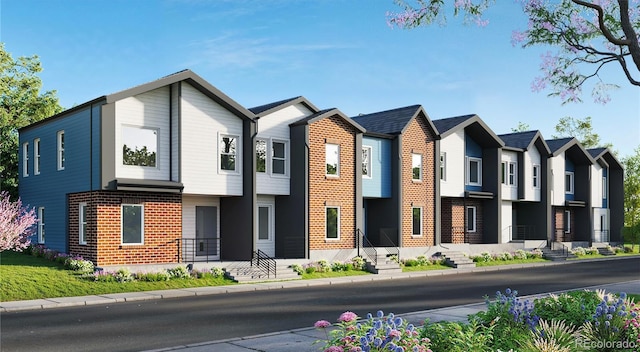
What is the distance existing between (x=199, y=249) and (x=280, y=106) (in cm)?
779

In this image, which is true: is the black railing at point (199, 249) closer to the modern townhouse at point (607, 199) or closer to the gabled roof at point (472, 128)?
the gabled roof at point (472, 128)

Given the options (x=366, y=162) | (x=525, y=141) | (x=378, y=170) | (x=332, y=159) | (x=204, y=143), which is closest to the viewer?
(x=204, y=143)

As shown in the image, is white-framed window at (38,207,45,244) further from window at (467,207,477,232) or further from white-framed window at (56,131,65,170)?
window at (467,207,477,232)

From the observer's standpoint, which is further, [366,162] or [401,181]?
[401,181]

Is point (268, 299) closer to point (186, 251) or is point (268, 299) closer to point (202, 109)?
point (186, 251)

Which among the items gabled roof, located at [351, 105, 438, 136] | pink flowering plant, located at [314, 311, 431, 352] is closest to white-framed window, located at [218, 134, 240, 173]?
gabled roof, located at [351, 105, 438, 136]

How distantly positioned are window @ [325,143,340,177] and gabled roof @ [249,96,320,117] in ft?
6.73

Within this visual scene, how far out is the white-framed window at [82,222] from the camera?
26.0 metres

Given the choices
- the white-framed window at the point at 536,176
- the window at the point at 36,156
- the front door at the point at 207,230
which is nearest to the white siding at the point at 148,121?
the front door at the point at 207,230

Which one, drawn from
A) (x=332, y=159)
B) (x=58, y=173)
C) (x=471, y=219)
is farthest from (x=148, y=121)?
(x=471, y=219)

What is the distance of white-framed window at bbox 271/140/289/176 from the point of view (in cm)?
3125

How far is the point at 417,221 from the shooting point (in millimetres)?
36969

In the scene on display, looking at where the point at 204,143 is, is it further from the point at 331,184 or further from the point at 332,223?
the point at 332,223

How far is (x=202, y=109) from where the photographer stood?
27906 mm
